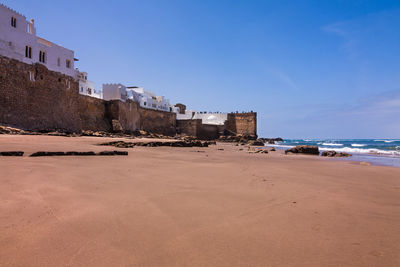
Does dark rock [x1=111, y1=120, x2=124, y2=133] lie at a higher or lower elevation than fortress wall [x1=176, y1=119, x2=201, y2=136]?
lower

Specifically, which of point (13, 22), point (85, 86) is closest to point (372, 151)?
point (13, 22)

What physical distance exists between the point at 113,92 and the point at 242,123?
28143 mm

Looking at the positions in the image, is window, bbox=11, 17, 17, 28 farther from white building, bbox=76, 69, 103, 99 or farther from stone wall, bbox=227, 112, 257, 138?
stone wall, bbox=227, 112, 257, 138

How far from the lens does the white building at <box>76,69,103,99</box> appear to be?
37.4m

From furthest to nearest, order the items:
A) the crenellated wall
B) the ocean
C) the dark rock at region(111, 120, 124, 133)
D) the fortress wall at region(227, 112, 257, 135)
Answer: the fortress wall at region(227, 112, 257, 135), the dark rock at region(111, 120, 124, 133), the crenellated wall, the ocean

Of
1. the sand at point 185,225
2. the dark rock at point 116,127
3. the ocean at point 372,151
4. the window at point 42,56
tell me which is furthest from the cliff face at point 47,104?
the ocean at point 372,151

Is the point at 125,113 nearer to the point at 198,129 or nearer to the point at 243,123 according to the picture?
the point at 198,129

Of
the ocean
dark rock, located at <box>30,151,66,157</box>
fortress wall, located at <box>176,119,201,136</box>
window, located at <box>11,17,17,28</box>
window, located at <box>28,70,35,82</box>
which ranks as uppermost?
window, located at <box>11,17,17,28</box>

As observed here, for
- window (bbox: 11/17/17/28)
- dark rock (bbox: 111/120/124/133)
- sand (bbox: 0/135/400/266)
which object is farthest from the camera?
dark rock (bbox: 111/120/124/133)

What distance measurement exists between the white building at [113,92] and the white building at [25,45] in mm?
10002

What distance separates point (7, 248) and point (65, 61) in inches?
1032

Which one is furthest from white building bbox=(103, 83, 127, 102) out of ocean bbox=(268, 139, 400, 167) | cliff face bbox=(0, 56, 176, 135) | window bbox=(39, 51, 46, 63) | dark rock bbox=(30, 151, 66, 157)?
dark rock bbox=(30, 151, 66, 157)

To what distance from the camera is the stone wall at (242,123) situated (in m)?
50.4

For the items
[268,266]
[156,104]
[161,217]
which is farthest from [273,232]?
[156,104]
